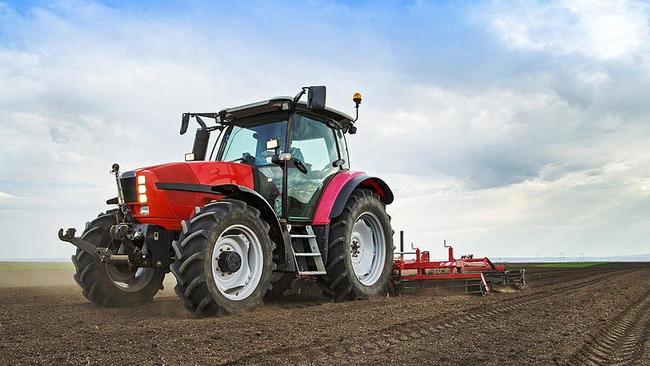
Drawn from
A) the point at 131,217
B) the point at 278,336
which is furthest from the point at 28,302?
the point at 278,336

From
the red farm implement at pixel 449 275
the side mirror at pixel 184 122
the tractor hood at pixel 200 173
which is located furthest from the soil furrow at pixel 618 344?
the side mirror at pixel 184 122

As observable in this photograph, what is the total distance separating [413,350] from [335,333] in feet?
2.61

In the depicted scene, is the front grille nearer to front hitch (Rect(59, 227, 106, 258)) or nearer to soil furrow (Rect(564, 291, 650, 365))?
front hitch (Rect(59, 227, 106, 258))

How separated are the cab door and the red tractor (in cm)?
2

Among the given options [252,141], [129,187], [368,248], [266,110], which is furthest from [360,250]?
[129,187]

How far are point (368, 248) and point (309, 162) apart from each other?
1808 millimetres

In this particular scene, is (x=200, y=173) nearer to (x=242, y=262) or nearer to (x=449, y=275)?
(x=242, y=262)

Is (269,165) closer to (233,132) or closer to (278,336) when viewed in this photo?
(233,132)

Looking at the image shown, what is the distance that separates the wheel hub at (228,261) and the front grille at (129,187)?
4.00 feet

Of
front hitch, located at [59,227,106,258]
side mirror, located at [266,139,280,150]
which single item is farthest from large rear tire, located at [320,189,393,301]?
front hitch, located at [59,227,106,258]

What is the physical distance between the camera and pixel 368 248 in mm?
8461

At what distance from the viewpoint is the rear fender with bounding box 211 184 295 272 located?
6281 mm

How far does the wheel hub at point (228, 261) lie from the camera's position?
224 inches

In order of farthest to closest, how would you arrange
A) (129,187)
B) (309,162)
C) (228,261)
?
(309,162) → (129,187) → (228,261)
